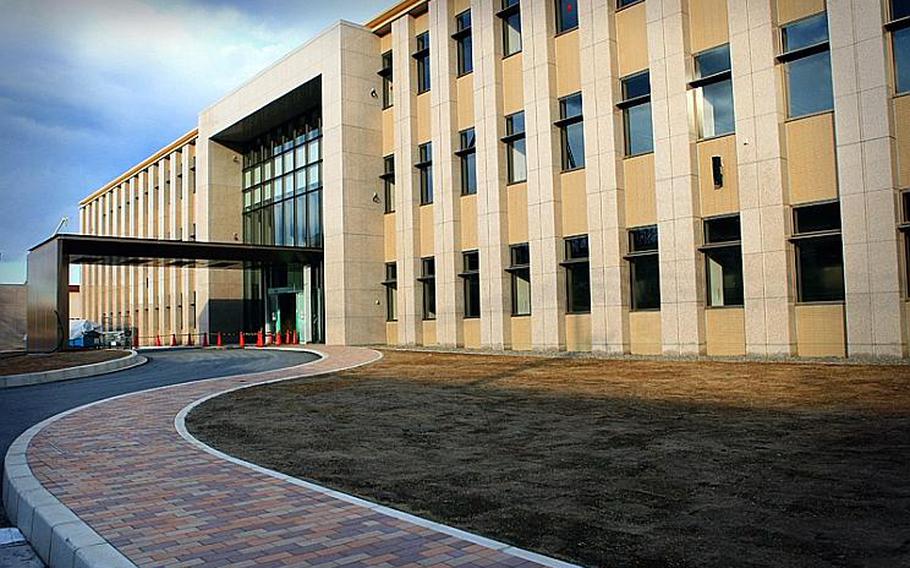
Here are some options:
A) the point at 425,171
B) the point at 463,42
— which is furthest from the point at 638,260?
the point at 463,42

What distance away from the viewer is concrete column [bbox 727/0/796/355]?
19.6m

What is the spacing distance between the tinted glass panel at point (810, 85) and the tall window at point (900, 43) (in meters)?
1.53

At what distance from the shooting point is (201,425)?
38.3 feet

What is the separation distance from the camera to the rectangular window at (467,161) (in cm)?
2992

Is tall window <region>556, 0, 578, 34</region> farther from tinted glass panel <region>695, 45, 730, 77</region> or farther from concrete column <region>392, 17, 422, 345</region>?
concrete column <region>392, 17, 422, 345</region>

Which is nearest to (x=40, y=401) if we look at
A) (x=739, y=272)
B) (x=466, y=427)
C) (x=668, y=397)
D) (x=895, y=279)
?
(x=466, y=427)

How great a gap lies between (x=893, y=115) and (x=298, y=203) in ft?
94.1

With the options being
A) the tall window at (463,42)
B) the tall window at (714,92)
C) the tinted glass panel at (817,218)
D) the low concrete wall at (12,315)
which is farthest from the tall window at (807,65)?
the low concrete wall at (12,315)

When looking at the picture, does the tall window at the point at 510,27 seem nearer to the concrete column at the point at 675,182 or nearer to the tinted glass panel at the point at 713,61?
the concrete column at the point at 675,182

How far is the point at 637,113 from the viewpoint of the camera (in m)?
23.8

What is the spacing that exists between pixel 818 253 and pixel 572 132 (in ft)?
31.3

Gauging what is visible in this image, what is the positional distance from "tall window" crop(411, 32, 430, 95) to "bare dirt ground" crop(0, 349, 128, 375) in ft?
53.8

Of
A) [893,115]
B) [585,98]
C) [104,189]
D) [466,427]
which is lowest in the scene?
[466,427]

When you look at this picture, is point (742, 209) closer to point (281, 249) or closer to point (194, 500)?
point (194, 500)
